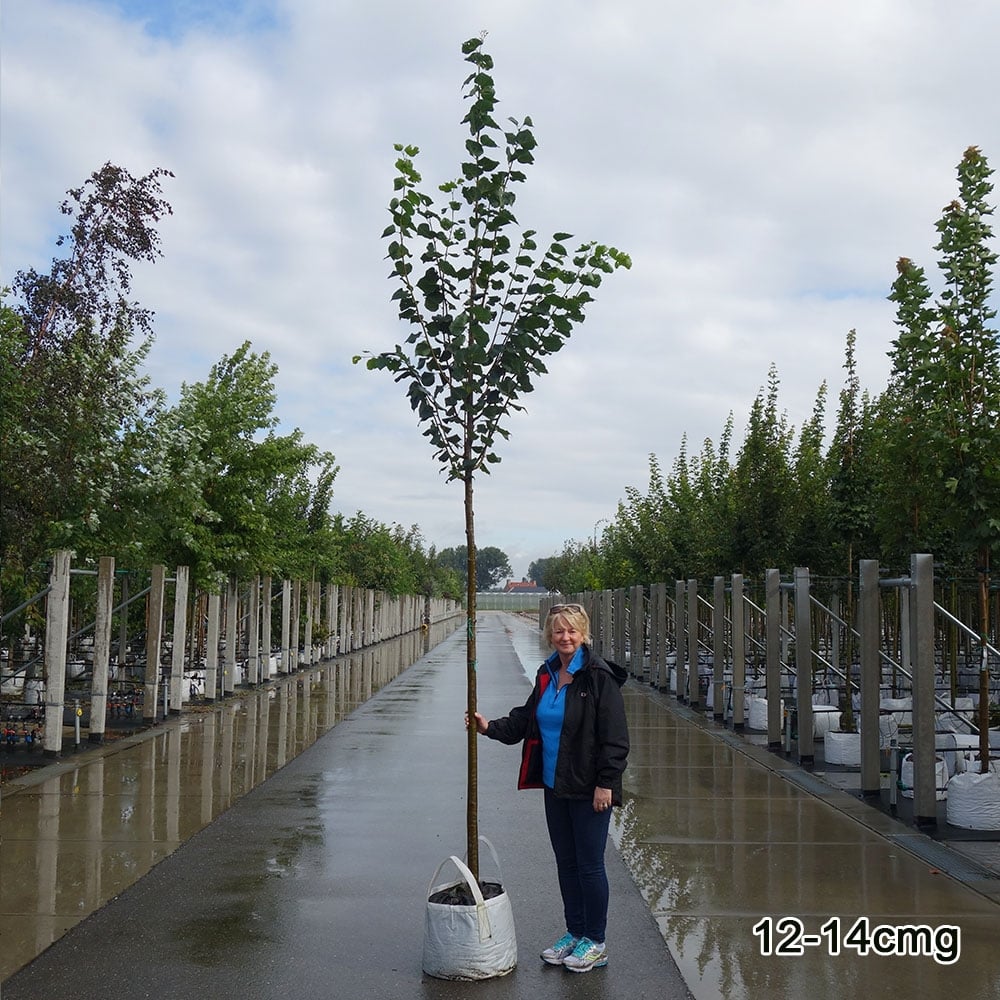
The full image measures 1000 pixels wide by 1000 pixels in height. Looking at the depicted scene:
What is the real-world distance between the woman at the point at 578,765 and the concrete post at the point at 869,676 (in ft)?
15.8

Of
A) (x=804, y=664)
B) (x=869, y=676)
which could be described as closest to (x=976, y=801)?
(x=869, y=676)

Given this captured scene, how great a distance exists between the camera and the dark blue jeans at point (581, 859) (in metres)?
5.22

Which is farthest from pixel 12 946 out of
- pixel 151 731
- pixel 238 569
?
pixel 238 569

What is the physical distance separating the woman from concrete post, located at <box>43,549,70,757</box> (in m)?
7.29

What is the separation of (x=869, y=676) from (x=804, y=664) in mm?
2017

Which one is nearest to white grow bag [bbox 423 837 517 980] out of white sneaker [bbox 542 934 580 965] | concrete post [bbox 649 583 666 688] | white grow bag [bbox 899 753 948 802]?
white sneaker [bbox 542 934 580 965]

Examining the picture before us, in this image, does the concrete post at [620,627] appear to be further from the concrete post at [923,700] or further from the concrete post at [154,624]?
the concrete post at [923,700]

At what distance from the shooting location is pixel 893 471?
38.1 feet

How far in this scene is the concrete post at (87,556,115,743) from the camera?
40.2 ft

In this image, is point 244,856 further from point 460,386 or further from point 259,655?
point 259,655

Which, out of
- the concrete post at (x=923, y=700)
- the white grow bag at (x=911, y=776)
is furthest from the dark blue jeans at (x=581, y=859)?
the white grow bag at (x=911, y=776)

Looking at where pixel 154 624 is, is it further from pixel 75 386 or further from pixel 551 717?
pixel 551 717

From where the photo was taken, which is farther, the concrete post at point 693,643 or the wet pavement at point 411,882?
the concrete post at point 693,643

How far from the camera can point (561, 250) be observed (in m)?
5.82
